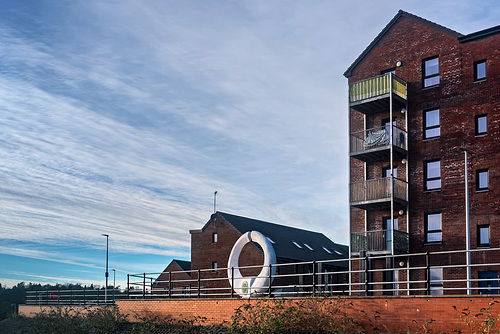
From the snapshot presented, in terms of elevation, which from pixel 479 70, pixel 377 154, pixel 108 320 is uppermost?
pixel 479 70

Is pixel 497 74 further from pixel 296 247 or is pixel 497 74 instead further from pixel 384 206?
pixel 296 247

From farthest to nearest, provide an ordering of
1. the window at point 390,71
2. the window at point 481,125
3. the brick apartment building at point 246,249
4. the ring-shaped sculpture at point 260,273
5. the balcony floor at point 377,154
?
the brick apartment building at point 246,249 < the window at point 390,71 < the ring-shaped sculpture at point 260,273 < the balcony floor at point 377,154 < the window at point 481,125

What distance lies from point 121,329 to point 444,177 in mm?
17490

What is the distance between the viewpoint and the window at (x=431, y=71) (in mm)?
28516

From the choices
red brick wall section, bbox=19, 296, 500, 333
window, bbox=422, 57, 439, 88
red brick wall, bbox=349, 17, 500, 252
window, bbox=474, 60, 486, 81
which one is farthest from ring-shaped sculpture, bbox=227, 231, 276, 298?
window, bbox=474, 60, 486, 81

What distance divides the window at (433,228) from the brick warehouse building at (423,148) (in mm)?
50

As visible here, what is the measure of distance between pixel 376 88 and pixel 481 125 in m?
5.52

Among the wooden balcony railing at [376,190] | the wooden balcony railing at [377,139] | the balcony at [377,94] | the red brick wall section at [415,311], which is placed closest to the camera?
the red brick wall section at [415,311]

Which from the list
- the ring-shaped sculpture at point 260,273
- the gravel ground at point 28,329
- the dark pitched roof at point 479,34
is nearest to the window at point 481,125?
the dark pitched roof at point 479,34

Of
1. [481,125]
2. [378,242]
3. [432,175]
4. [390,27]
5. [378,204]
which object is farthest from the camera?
[390,27]

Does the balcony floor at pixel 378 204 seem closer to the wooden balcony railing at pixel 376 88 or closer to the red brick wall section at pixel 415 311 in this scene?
the wooden balcony railing at pixel 376 88

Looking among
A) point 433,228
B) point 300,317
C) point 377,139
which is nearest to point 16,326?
point 300,317

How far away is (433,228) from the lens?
2758cm

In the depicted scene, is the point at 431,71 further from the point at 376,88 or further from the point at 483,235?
the point at 483,235
